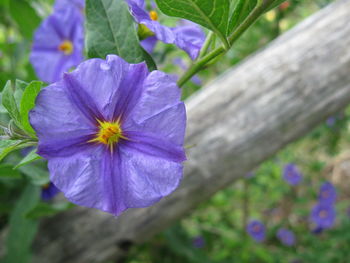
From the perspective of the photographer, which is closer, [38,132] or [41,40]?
[38,132]

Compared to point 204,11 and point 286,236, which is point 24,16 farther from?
point 286,236

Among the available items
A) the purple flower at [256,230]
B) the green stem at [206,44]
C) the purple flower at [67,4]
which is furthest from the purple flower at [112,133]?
Result: the purple flower at [256,230]

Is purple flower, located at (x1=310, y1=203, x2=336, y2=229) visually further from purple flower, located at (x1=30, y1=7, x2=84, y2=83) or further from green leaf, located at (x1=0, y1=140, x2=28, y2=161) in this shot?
green leaf, located at (x1=0, y1=140, x2=28, y2=161)

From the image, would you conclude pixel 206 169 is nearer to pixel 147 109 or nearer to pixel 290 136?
pixel 290 136

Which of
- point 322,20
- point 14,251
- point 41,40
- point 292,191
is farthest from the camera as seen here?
point 292,191

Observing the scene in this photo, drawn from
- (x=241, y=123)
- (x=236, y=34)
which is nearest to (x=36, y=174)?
(x=236, y=34)

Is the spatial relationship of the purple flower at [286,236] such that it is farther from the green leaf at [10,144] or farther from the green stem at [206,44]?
the green leaf at [10,144]

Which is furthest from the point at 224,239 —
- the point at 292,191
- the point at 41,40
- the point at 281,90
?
the point at 41,40
